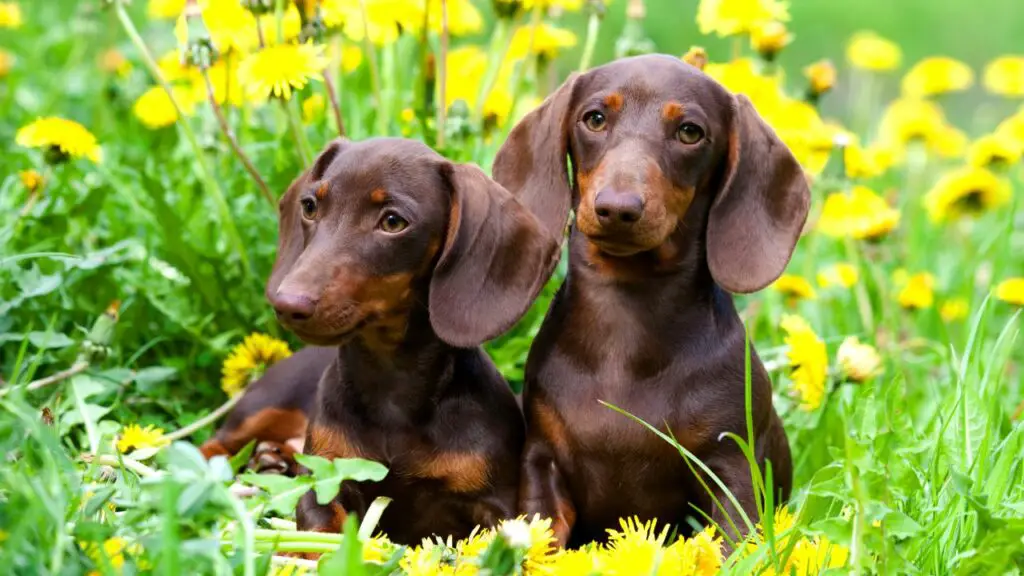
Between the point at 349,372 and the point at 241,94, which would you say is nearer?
the point at 349,372

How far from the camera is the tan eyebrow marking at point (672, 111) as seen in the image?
2885mm

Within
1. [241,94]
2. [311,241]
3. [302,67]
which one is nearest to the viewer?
[311,241]

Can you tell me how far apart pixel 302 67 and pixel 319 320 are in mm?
1013

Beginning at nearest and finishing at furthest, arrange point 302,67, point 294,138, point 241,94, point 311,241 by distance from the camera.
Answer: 1. point 311,241
2. point 302,67
3. point 294,138
4. point 241,94

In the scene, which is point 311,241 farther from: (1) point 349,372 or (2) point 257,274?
(2) point 257,274

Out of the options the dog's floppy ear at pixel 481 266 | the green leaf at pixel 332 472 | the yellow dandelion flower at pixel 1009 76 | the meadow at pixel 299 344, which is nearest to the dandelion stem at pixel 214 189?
the meadow at pixel 299 344

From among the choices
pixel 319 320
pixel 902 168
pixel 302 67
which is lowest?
pixel 902 168

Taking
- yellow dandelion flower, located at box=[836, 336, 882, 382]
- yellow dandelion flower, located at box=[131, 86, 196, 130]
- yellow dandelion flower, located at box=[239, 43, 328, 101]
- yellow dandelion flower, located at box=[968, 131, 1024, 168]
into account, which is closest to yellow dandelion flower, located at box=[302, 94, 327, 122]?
yellow dandelion flower, located at box=[131, 86, 196, 130]

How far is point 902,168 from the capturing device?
7125mm

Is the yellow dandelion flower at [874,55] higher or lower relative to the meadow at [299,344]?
higher

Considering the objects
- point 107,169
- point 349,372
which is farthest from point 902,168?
point 349,372

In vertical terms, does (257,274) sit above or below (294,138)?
below

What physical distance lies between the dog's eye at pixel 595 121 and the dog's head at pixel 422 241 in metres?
0.23

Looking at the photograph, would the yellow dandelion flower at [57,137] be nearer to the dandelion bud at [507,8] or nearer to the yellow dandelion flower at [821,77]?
the dandelion bud at [507,8]
